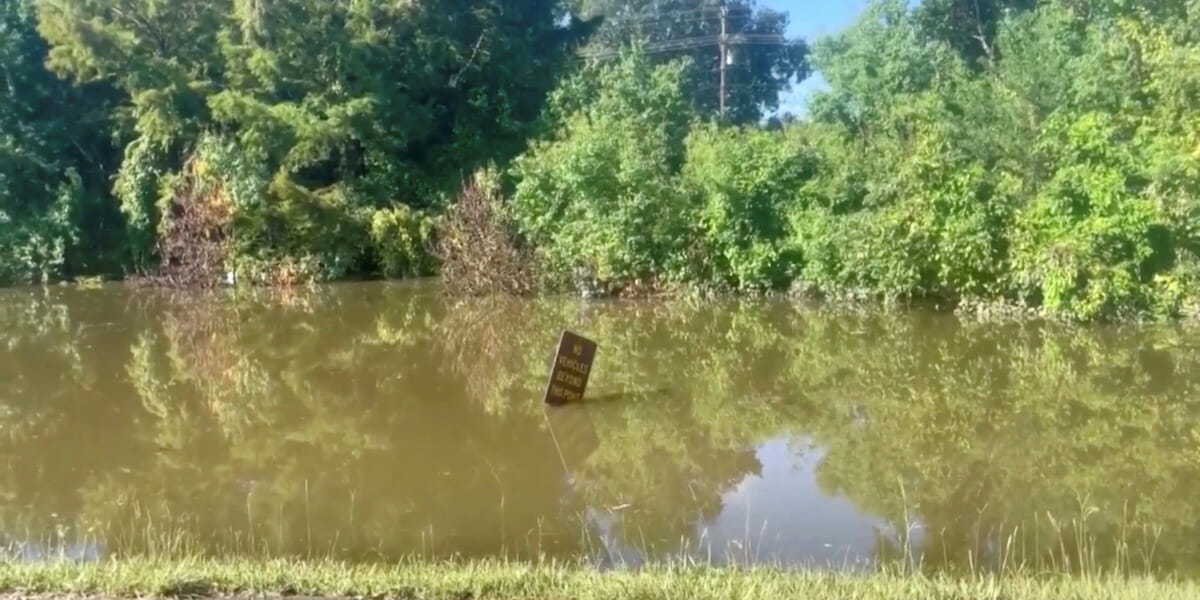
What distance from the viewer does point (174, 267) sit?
79.5 feet

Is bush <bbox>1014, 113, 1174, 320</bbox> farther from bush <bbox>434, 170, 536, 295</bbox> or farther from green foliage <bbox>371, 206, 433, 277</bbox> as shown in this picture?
green foliage <bbox>371, 206, 433, 277</bbox>

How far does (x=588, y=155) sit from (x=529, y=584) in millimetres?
15897

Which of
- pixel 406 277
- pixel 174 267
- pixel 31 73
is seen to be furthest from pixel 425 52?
pixel 31 73

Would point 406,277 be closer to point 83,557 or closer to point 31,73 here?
point 31,73

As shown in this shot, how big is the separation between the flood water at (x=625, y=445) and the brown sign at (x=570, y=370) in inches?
9.8

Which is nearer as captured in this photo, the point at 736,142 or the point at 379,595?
the point at 379,595

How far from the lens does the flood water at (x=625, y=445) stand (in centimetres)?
748

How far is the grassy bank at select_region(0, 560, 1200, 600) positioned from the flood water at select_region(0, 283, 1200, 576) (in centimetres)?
112

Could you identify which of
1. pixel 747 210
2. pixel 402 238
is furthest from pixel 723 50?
pixel 747 210

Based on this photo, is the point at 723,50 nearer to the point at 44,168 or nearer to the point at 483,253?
the point at 483,253

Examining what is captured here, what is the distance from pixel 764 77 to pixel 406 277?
1973cm

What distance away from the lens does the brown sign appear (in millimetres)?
11180

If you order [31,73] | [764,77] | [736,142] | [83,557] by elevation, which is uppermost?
[764,77]

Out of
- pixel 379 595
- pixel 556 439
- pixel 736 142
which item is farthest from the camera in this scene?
pixel 736 142
